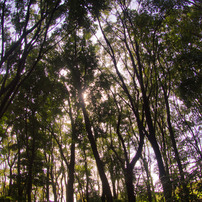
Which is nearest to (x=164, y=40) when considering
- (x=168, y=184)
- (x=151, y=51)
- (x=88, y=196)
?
(x=151, y=51)

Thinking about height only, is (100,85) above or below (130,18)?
below

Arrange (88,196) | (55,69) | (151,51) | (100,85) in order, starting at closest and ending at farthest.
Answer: (151,51), (100,85), (55,69), (88,196)

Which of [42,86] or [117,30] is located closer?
[117,30]

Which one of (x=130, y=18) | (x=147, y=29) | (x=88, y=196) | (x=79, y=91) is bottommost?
(x=88, y=196)

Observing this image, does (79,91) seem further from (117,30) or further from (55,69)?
(117,30)

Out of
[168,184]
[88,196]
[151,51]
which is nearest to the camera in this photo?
[168,184]

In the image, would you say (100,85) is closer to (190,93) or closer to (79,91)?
(79,91)

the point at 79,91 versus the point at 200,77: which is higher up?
the point at 79,91

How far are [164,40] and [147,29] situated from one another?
161 cm

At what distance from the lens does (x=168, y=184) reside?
3555 millimetres

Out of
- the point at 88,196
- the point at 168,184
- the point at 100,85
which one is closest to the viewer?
the point at 168,184

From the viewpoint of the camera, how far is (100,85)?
36.5ft

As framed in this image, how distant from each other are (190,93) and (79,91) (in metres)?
7.41

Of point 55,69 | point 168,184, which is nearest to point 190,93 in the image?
point 168,184
